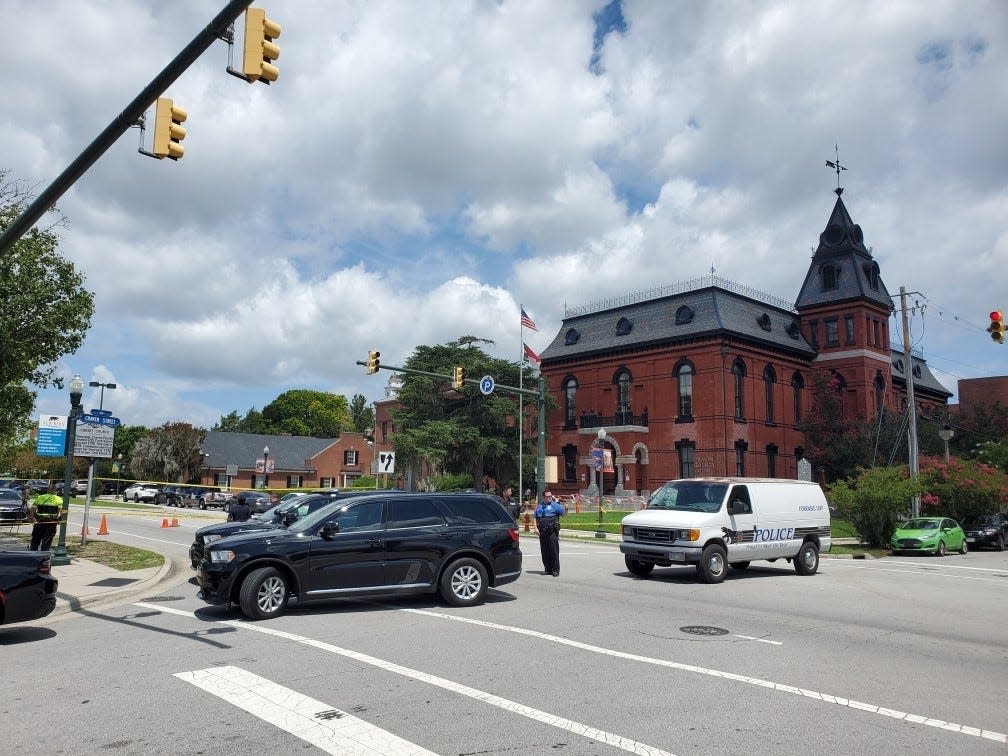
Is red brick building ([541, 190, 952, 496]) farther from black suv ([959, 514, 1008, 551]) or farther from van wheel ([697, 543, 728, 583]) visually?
van wheel ([697, 543, 728, 583])

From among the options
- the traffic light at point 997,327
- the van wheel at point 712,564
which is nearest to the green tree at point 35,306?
the van wheel at point 712,564

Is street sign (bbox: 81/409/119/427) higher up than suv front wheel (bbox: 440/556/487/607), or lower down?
higher up

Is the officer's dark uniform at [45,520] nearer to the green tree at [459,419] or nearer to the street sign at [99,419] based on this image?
the street sign at [99,419]

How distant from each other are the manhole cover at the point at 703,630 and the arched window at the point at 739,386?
39.6m

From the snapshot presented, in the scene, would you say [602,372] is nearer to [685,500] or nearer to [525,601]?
[685,500]

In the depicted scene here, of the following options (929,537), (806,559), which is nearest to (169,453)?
(929,537)

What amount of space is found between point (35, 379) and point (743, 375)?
130ft

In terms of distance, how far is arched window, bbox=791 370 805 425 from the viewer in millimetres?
52531

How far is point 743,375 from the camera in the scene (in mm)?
48500

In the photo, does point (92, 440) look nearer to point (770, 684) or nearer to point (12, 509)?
point (12, 509)

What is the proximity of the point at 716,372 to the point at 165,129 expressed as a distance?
41.0 metres

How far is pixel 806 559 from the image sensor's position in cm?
1694

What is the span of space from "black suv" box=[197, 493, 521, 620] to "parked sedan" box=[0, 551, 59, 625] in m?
1.88

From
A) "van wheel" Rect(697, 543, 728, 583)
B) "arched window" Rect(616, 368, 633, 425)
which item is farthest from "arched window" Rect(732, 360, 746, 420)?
"van wheel" Rect(697, 543, 728, 583)
